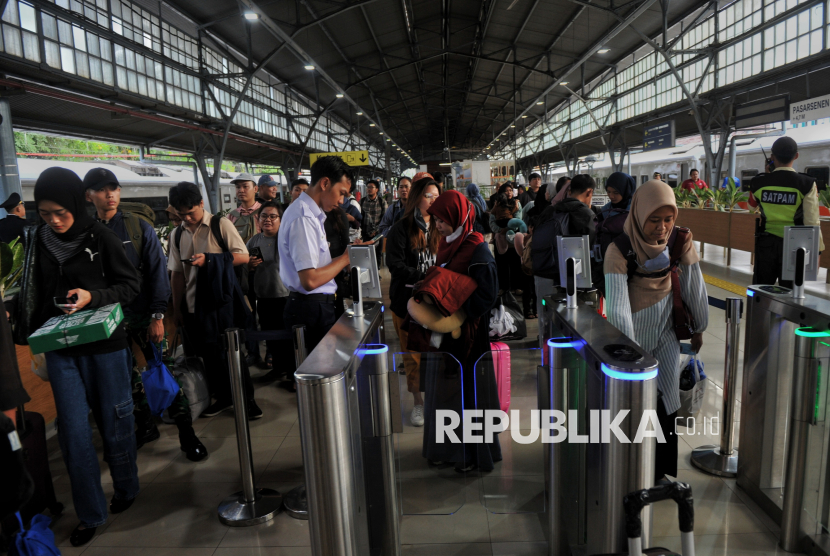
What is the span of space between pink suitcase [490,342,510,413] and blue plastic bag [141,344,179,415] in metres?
2.13

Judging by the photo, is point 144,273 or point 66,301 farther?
point 144,273

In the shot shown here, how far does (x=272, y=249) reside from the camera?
4832mm

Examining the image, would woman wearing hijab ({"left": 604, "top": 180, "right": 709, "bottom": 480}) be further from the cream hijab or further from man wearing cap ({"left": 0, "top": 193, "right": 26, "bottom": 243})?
man wearing cap ({"left": 0, "top": 193, "right": 26, "bottom": 243})

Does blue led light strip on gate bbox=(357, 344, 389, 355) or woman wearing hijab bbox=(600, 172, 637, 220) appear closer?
blue led light strip on gate bbox=(357, 344, 389, 355)

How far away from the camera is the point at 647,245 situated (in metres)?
2.54

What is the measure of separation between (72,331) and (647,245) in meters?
2.67

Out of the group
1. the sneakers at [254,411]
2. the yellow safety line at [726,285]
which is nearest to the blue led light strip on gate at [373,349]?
the sneakers at [254,411]

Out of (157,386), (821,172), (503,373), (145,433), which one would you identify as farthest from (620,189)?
(821,172)

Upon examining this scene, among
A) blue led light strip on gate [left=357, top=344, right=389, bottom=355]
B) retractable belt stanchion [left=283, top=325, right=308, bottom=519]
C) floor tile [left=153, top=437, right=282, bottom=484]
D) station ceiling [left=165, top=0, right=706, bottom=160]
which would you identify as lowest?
floor tile [left=153, top=437, right=282, bottom=484]

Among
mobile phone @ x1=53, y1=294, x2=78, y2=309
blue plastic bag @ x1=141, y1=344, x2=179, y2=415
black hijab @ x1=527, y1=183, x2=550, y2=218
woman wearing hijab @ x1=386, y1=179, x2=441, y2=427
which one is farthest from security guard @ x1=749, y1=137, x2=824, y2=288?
mobile phone @ x1=53, y1=294, x2=78, y2=309

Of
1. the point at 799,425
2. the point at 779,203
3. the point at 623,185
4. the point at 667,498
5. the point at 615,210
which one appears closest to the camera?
the point at 667,498

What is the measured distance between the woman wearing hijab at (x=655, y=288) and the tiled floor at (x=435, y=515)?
53 cm

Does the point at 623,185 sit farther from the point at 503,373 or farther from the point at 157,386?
the point at 157,386

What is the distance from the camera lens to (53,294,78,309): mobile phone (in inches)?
99.8
